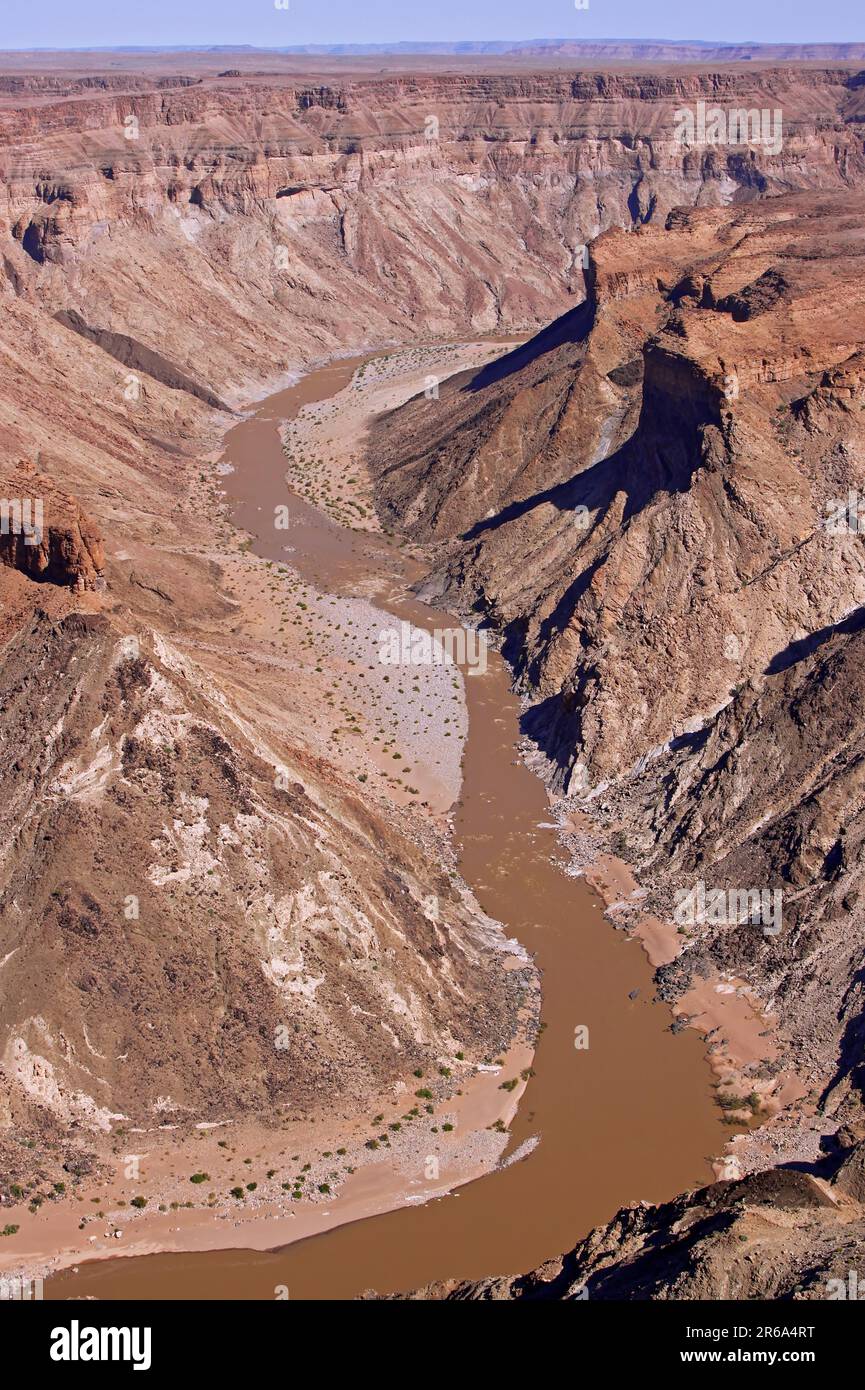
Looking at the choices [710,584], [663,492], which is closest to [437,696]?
[663,492]

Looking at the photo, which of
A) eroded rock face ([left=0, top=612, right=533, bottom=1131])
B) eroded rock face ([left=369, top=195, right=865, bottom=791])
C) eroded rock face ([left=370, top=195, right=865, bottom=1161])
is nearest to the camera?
eroded rock face ([left=0, top=612, right=533, bottom=1131])

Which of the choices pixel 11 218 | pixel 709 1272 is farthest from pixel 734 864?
pixel 11 218

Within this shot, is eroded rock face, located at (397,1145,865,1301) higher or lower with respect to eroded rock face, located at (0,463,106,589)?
lower

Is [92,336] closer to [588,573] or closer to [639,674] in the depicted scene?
[588,573]

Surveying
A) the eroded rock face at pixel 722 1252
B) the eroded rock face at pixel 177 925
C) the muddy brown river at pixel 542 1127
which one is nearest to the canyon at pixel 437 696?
the eroded rock face at pixel 177 925

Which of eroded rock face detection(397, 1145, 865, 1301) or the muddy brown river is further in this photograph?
the muddy brown river

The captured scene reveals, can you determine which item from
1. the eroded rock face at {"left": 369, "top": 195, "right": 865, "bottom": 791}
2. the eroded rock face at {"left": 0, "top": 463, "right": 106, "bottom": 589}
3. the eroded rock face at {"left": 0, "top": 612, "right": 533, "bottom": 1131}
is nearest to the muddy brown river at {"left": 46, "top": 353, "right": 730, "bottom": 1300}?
the eroded rock face at {"left": 0, "top": 612, "right": 533, "bottom": 1131}

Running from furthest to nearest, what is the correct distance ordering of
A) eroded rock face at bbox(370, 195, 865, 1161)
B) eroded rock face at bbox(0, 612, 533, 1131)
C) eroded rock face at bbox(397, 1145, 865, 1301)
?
1. eroded rock face at bbox(370, 195, 865, 1161)
2. eroded rock face at bbox(0, 612, 533, 1131)
3. eroded rock face at bbox(397, 1145, 865, 1301)

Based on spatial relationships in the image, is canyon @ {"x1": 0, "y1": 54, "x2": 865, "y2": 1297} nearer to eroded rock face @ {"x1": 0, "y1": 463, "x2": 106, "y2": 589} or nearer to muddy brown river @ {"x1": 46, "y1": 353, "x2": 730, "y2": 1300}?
eroded rock face @ {"x1": 0, "y1": 463, "x2": 106, "y2": 589}
